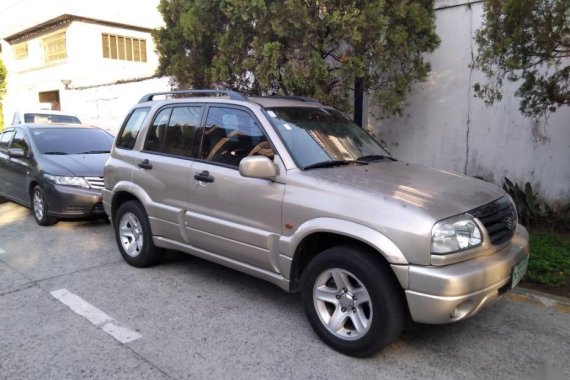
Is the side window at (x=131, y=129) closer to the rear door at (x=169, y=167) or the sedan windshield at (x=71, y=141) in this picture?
the rear door at (x=169, y=167)

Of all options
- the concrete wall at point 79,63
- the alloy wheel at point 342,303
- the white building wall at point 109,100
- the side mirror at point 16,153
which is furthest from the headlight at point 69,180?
the concrete wall at point 79,63


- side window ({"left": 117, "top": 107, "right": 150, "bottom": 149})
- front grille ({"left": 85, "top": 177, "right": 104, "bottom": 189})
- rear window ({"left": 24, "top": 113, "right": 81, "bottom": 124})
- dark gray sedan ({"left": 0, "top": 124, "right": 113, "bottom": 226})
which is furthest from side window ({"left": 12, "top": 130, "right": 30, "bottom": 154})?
rear window ({"left": 24, "top": 113, "right": 81, "bottom": 124})

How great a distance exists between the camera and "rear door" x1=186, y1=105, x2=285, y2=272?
388cm

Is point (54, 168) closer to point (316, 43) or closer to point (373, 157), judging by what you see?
point (316, 43)

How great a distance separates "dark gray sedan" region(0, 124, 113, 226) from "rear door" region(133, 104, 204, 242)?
2275 mm

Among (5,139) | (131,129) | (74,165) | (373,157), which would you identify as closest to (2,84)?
(5,139)

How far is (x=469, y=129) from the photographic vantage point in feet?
24.8

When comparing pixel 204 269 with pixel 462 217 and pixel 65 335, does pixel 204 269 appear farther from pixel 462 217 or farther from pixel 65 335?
pixel 462 217

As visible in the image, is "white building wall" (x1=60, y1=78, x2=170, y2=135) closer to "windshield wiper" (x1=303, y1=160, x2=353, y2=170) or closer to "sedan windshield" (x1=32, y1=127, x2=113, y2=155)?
"sedan windshield" (x1=32, y1=127, x2=113, y2=155)

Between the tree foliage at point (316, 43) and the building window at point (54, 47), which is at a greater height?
the building window at point (54, 47)

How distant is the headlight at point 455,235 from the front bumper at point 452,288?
11 centimetres

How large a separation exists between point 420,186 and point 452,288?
86 centimetres

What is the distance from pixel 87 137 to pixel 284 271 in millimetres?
5844

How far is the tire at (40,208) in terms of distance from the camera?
23.6 feet
